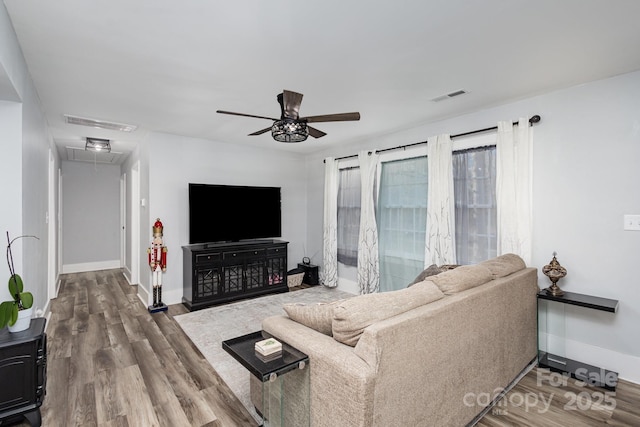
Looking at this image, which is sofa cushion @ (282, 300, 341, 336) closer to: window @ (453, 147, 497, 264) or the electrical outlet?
window @ (453, 147, 497, 264)

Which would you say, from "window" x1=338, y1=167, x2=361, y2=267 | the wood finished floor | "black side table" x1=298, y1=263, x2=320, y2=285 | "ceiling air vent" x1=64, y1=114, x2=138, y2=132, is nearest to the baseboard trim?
the wood finished floor

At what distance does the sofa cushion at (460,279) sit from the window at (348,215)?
2786 mm

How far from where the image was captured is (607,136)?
2639mm

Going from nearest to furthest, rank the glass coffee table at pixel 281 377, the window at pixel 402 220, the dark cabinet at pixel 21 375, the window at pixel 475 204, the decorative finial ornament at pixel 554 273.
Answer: the glass coffee table at pixel 281 377 < the dark cabinet at pixel 21 375 < the decorative finial ornament at pixel 554 273 < the window at pixel 475 204 < the window at pixel 402 220

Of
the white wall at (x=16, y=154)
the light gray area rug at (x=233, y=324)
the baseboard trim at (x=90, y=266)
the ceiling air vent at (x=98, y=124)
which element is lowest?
the light gray area rug at (x=233, y=324)

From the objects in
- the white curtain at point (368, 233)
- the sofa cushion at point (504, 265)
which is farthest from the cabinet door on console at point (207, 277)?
the sofa cushion at point (504, 265)

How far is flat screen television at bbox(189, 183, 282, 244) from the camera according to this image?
14.8ft

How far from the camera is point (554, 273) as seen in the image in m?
2.74

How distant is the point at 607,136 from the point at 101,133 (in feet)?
18.8

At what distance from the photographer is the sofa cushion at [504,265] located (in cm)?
242

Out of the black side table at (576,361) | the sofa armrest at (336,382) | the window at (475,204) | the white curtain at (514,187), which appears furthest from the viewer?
the window at (475,204)

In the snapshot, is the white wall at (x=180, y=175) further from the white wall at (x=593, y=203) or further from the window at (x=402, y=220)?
the white wall at (x=593, y=203)

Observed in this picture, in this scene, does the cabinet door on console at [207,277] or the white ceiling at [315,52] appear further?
the cabinet door on console at [207,277]

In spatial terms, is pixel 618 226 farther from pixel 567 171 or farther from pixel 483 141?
pixel 483 141
